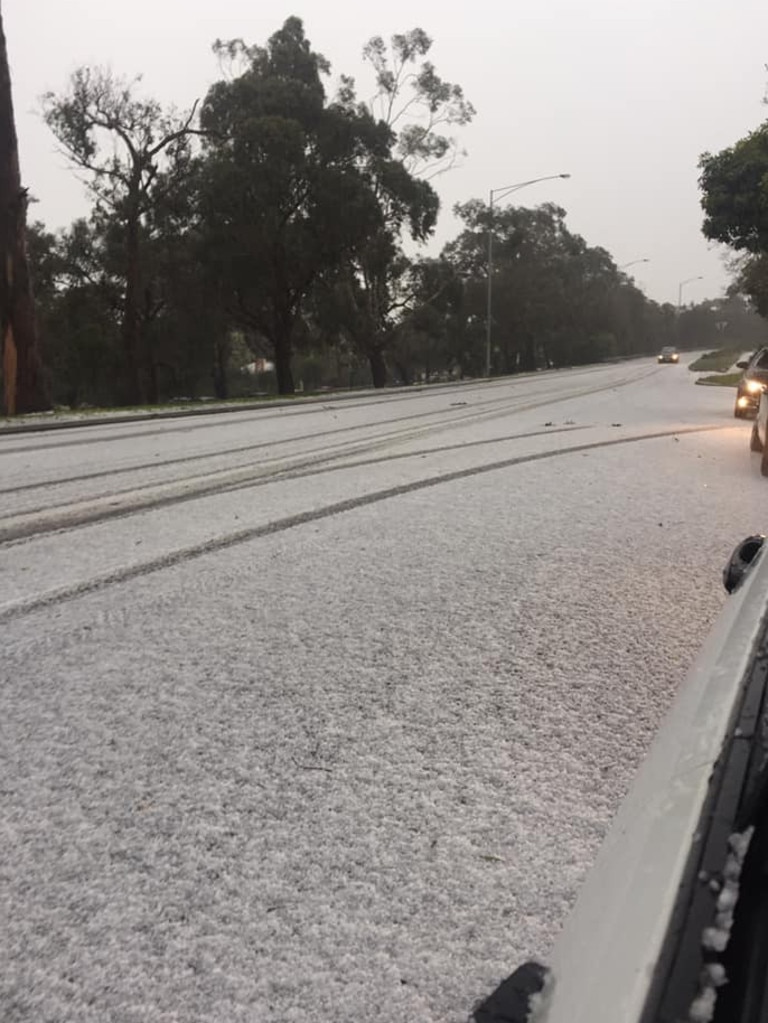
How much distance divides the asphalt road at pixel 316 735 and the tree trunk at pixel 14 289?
53.4 ft

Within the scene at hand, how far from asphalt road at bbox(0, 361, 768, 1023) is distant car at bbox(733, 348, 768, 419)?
10.2m

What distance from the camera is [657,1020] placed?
0.76 meters

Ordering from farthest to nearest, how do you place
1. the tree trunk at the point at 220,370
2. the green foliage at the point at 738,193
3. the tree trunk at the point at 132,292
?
1. the tree trunk at the point at 220,370
2. the tree trunk at the point at 132,292
3. the green foliage at the point at 738,193

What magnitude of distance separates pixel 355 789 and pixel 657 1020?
65.0 inches

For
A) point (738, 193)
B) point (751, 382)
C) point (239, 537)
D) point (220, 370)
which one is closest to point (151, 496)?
point (239, 537)

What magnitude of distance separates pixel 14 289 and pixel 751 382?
54.1 ft

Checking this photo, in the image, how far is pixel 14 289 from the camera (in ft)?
70.2

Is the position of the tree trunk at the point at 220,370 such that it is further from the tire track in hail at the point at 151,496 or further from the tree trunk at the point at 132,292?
the tire track in hail at the point at 151,496

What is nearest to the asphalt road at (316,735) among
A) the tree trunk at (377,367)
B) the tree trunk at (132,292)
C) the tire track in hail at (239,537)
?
the tire track in hail at (239,537)

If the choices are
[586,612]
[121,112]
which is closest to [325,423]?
[586,612]

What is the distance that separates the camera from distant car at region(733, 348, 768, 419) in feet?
53.1

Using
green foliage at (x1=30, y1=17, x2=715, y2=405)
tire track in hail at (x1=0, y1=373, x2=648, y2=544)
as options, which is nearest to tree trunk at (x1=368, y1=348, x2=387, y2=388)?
green foliage at (x1=30, y1=17, x2=715, y2=405)

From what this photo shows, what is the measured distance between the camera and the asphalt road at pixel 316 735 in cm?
169

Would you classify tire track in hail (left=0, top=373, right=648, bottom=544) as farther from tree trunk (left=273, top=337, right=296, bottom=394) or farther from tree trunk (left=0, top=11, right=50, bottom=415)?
tree trunk (left=273, top=337, right=296, bottom=394)
